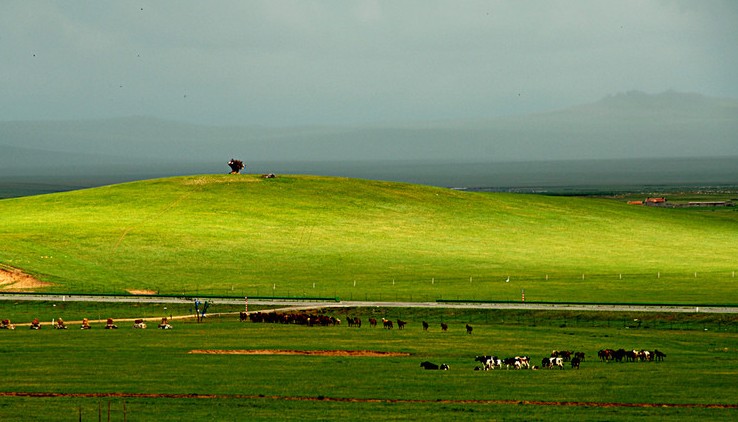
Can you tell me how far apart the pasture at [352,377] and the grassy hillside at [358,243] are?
81.5 feet

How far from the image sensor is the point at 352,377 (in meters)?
57.2

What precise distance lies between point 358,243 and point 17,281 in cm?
4606

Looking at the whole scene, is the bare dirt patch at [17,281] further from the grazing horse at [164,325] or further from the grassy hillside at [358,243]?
the grazing horse at [164,325]

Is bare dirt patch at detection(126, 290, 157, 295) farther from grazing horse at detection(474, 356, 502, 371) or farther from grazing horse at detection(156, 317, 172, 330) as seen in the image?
grazing horse at detection(474, 356, 502, 371)

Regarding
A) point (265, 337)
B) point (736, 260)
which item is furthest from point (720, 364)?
point (736, 260)

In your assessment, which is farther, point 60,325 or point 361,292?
point 361,292

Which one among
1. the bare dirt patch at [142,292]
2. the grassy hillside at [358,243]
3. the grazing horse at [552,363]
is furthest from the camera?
the grassy hillside at [358,243]

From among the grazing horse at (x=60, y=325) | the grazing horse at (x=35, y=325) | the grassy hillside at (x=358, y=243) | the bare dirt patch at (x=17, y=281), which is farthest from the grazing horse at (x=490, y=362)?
the bare dirt patch at (x=17, y=281)

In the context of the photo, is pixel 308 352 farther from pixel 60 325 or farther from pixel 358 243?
pixel 358 243

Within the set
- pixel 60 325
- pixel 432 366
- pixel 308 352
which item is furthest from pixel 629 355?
pixel 60 325

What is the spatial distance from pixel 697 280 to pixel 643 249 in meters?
30.7

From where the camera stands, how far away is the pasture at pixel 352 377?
4866cm

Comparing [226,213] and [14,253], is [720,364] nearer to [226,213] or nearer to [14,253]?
[14,253]

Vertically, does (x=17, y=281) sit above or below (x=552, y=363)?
above
